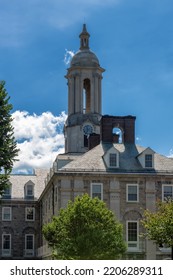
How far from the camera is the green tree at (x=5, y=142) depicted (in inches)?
1435

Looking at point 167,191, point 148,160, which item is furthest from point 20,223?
point 167,191

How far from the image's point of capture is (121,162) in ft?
147

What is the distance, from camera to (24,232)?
68250mm

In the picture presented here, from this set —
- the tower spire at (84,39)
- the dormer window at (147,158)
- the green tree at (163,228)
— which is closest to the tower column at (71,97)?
the tower spire at (84,39)

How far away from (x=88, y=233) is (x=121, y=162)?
1430 centimetres

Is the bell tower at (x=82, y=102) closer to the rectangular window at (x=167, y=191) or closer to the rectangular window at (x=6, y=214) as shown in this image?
the rectangular window at (x=6, y=214)

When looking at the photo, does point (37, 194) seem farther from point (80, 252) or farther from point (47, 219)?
point (80, 252)

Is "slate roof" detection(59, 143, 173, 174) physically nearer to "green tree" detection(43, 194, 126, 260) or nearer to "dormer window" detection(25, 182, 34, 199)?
"green tree" detection(43, 194, 126, 260)

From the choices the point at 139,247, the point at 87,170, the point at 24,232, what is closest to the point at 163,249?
the point at 139,247

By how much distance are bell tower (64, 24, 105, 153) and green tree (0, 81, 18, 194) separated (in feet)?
113

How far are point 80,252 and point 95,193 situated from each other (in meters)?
12.4

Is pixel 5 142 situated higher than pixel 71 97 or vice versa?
pixel 71 97

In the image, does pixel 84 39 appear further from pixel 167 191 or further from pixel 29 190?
pixel 167 191

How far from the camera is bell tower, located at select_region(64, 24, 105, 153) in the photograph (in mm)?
Result: 72562
